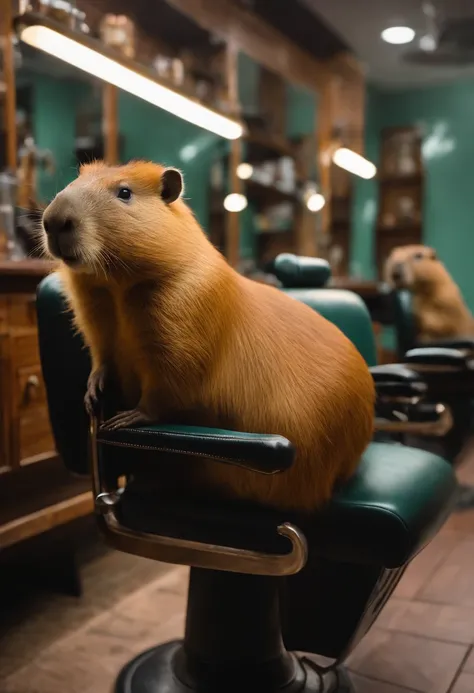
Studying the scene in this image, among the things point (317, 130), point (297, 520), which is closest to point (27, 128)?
point (297, 520)

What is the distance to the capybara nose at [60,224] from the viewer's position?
3.68 feet

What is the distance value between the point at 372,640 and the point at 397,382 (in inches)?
29.2

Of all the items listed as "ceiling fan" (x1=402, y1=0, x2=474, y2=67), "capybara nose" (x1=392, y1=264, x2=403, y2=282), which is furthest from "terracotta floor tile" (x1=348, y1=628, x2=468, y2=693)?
"ceiling fan" (x1=402, y1=0, x2=474, y2=67)

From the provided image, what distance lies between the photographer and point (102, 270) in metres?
1.17

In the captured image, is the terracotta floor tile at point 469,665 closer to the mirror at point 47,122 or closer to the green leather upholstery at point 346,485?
the green leather upholstery at point 346,485

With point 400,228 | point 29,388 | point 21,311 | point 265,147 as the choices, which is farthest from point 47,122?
point 400,228

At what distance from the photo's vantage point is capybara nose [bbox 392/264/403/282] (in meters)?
3.96

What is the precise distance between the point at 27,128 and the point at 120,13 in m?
0.84

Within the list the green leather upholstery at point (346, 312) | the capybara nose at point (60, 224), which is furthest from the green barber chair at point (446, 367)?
the capybara nose at point (60, 224)

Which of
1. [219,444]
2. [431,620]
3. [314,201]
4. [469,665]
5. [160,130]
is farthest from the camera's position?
[314,201]

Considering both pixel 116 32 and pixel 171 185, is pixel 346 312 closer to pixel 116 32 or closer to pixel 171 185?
pixel 171 185

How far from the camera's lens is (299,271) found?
2107 mm

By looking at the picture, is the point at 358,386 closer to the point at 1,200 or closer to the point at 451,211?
the point at 1,200

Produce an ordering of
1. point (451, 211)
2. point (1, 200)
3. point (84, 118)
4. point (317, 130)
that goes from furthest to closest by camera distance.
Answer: point (451, 211)
point (317, 130)
point (84, 118)
point (1, 200)
